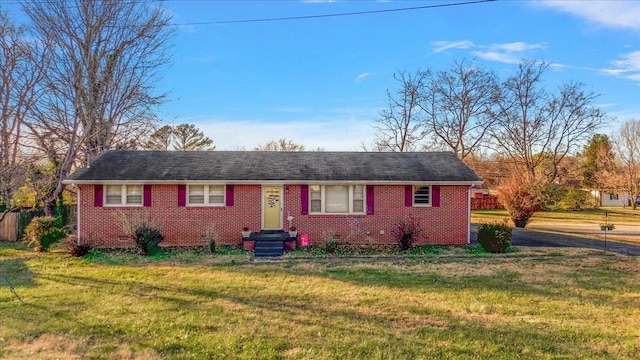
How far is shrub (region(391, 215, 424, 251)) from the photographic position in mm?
14445

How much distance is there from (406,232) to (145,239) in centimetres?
926

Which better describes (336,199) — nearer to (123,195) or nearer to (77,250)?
(123,195)

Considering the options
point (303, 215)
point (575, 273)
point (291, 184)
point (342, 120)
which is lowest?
point (575, 273)

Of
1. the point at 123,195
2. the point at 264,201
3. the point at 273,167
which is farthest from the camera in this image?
the point at 273,167

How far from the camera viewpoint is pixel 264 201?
15391mm

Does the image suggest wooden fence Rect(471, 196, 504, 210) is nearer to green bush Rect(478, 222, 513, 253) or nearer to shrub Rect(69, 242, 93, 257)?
green bush Rect(478, 222, 513, 253)

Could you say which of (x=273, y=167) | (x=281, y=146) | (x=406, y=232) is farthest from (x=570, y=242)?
(x=281, y=146)

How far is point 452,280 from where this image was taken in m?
9.77

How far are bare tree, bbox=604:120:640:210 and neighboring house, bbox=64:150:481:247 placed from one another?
36.9 m

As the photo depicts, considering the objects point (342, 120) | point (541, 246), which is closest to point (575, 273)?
point (541, 246)

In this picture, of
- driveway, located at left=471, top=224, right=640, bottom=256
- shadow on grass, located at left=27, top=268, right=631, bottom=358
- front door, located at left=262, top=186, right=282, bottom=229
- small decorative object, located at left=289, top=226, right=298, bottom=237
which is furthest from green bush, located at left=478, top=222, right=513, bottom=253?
front door, located at left=262, top=186, right=282, bottom=229

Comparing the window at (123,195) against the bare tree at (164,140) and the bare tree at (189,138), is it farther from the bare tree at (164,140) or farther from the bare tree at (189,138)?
the bare tree at (189,138)

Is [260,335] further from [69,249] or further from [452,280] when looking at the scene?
[69,249]

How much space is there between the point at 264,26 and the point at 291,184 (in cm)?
604
